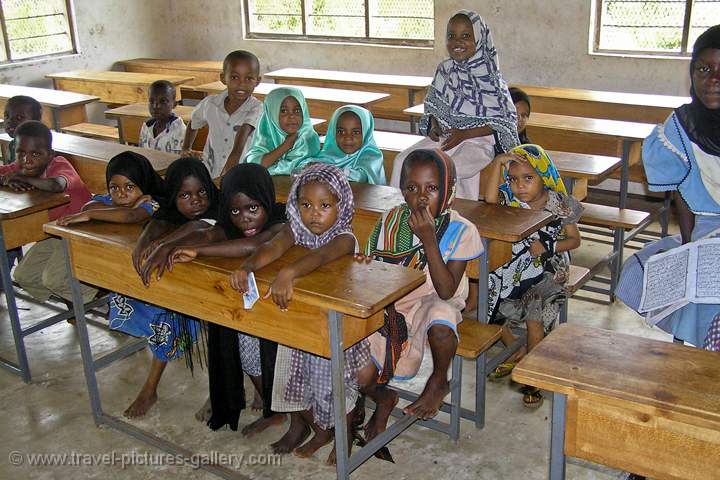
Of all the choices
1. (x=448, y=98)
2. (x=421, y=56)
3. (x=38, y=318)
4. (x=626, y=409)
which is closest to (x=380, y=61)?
(x=421, y=56)

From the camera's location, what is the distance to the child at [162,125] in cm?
477

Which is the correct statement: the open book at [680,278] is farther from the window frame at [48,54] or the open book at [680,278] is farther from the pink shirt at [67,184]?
the window frame at [48,54]

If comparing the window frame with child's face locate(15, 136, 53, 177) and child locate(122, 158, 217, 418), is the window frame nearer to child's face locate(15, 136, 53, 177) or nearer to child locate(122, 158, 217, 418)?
child's face locate(15, 136, 53, 177)

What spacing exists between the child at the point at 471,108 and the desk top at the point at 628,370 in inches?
85.4

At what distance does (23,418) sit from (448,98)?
8.44 ft

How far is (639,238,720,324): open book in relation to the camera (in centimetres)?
216

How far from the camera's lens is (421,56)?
291 inches

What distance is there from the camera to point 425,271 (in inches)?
102

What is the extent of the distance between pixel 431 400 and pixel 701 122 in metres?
1.24

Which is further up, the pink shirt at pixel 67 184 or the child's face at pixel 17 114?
the child's face at pixel 17 114

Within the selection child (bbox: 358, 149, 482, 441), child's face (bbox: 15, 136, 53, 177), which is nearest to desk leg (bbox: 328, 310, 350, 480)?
child (bbox: 358, 149, 482, 441)

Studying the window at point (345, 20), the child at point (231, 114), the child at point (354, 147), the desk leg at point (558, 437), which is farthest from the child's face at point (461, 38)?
the window at point (345, 20)

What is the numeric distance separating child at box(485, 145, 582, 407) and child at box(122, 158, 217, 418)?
119cm

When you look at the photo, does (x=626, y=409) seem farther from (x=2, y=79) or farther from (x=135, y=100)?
(x=2, y=79)
